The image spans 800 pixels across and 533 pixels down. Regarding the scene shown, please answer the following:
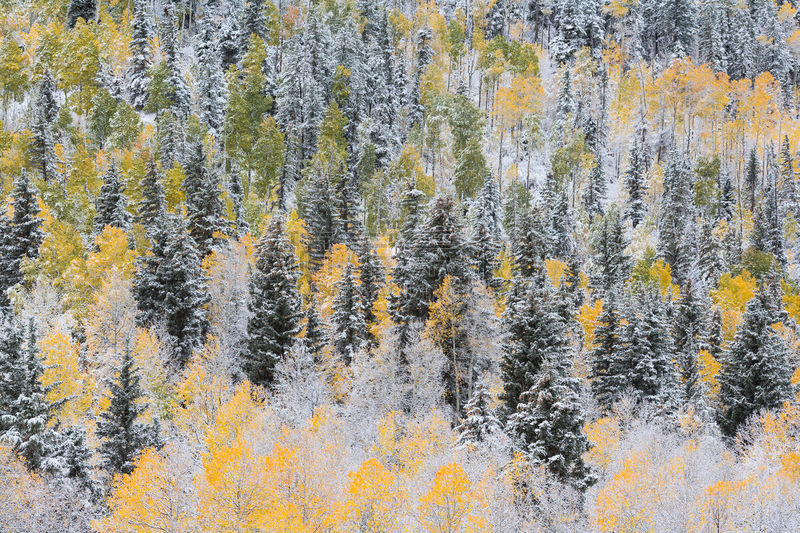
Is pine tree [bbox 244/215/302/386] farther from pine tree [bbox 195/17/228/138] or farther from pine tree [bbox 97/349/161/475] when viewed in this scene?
pine tree [bbox 195/17/228/138]

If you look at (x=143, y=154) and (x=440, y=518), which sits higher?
(x=143, y=154)

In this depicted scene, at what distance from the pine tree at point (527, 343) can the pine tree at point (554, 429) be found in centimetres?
203

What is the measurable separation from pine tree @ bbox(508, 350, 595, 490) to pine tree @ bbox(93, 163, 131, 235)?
1587 inches

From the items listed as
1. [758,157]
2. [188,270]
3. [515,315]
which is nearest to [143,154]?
[188,270]

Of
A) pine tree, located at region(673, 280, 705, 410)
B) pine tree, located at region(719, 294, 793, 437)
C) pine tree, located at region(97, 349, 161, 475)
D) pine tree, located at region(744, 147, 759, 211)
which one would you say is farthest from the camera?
pine tree, located at region(744, 147, 759, 211)

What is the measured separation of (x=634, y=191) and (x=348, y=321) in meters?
46.5

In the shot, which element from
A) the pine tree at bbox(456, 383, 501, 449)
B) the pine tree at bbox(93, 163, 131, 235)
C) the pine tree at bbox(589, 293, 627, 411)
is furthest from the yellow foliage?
the pine tree at bbox(93, 163, 131, 235)

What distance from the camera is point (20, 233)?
5519cm

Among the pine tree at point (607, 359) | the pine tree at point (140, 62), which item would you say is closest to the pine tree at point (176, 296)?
the pine tree at point (607, 359)

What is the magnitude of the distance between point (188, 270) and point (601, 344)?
27672 mm

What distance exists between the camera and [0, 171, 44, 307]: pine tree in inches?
2153

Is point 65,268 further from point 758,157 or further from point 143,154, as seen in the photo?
point 758,157

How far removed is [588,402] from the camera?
1679 inches

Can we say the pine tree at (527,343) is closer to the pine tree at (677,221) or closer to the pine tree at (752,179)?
the pine tree at (677,221)
